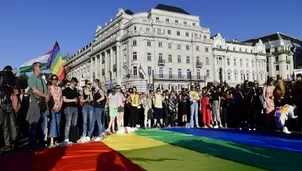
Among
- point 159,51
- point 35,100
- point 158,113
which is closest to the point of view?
point 35,100

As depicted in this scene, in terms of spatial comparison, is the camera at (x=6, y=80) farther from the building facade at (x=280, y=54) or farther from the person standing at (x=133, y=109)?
the building facade at (x=280, y=54)

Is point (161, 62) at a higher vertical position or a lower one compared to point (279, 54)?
lower

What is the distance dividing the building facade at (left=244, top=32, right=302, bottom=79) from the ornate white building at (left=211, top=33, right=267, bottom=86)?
22.9ft

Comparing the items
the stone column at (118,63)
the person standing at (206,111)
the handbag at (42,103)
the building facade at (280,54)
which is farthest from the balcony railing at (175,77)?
the handbag at (42,103)

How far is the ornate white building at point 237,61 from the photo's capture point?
289ft

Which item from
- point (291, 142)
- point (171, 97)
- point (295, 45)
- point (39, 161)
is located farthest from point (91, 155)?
point (295, 45)

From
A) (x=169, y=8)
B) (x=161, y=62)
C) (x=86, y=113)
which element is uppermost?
(x=169, y=8)

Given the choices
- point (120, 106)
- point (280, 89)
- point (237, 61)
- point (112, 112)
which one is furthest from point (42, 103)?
point (237, 61)

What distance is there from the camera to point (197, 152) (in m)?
6.84

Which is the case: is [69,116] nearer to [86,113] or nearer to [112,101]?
[86,113]

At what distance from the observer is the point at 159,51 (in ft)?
238

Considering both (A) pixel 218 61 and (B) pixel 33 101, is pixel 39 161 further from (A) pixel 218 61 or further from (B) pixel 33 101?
(A) pixel 218 61

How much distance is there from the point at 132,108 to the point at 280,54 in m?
98.5

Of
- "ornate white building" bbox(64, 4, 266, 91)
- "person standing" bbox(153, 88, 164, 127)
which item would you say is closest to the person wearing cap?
"person standing" bbox(153, 88, 164, 127)
